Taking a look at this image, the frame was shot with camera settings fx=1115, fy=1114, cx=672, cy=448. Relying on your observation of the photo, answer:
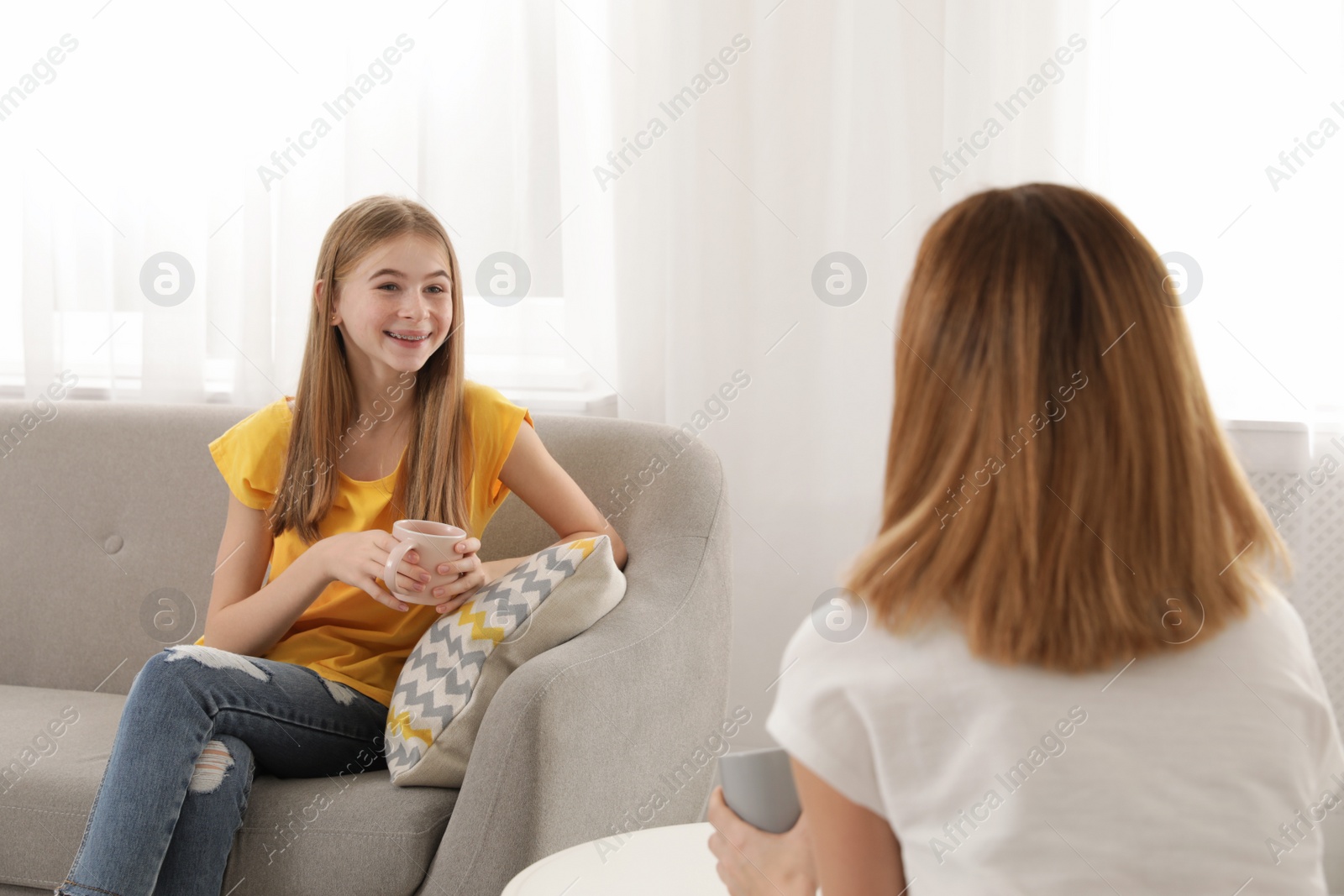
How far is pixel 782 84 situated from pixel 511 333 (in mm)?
757

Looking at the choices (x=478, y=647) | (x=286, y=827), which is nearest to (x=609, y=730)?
(x=478, y=647)

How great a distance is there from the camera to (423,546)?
4.64 feet

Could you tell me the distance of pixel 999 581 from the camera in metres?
0.65

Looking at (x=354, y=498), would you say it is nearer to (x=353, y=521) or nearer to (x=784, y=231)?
(x=353, y=521)

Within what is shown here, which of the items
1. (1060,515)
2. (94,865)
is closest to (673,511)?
(94,865)

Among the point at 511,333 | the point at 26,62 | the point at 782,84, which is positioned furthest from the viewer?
the point at 26,62

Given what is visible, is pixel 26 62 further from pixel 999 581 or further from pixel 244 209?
pixel 999 581

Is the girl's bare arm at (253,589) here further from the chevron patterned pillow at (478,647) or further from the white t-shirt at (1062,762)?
the white t-shirt at (1062,762)

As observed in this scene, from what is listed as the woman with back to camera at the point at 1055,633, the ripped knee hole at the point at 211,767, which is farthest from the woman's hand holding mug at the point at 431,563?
the woman with back to camera at the point at 1055,633

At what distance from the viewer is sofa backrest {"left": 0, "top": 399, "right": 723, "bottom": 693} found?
1.99m

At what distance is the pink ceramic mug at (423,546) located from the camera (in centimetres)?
141

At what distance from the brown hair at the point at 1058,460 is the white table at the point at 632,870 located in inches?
19.4

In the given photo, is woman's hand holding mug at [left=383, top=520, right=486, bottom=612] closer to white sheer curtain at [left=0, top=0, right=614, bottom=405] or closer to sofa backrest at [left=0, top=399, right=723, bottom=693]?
sofa backrest at [left=0, top=399, right=723, bottom=693]

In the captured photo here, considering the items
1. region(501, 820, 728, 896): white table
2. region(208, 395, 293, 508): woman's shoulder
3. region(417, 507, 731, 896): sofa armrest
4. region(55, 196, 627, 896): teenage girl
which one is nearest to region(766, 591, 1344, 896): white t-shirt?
region(501, 820, 728, 896): white table
